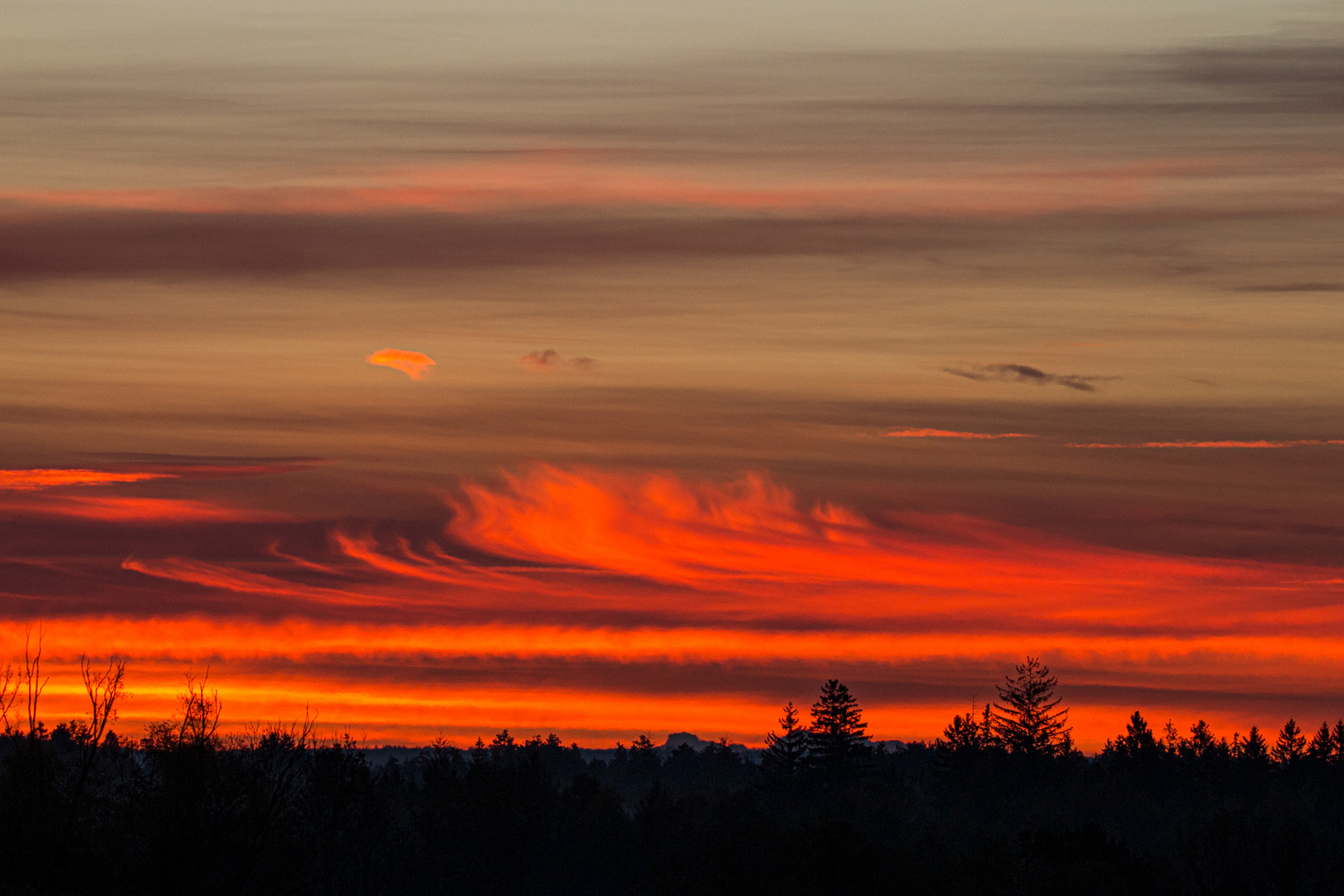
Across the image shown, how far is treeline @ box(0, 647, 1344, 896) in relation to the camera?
59.6 m

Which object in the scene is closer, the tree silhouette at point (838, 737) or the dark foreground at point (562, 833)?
the dark foreground at point (562, 833)

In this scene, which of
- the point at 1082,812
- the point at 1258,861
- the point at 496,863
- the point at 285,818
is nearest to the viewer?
the point at 285,818

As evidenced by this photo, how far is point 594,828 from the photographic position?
153750mm

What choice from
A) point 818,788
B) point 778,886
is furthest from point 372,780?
point 818,788

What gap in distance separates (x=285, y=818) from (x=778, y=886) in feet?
98.7

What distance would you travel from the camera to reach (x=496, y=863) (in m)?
129

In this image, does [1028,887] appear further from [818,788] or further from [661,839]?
[818,788]

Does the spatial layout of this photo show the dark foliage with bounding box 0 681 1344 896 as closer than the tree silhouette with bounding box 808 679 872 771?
Yes

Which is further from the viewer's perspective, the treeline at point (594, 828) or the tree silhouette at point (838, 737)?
the tree silhouette at point (838, 737)

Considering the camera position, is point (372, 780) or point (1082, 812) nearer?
point (372, 780)

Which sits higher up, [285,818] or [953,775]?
[953,775]

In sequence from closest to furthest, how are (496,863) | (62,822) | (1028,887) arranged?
(62,822) → (1028,887) → (496,863)

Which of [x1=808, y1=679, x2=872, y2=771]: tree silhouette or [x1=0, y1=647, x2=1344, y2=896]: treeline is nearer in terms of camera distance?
[x1=0, y1=647, x2=1344, y2=896]: treeline

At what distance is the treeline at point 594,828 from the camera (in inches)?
2346
